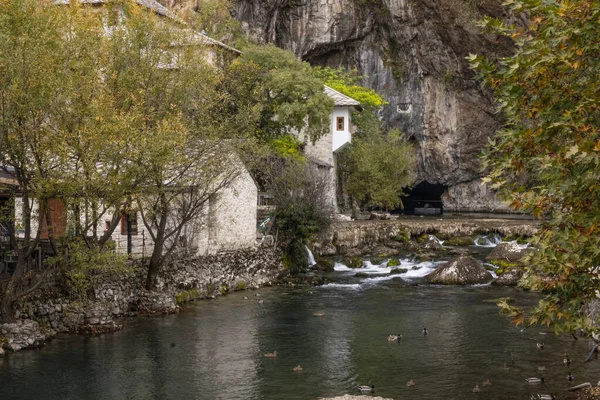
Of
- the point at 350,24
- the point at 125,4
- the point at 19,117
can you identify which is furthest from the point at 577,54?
the point at 350,24

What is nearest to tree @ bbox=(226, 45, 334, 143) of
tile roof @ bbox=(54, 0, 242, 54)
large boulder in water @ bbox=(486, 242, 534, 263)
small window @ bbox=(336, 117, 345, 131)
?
tile roof @ bbox=(54, 0, 242, 54)

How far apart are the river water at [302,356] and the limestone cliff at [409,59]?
156 ft

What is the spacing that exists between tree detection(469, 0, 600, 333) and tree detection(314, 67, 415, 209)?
166 ft

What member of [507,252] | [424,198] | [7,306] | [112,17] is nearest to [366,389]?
[7,306]

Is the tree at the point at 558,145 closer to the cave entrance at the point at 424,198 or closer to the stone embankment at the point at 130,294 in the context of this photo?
the stone embankment at the point at 130,294

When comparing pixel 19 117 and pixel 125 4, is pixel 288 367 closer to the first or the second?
pixel 19 117

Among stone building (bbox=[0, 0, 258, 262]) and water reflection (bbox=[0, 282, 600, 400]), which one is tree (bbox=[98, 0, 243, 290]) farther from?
water reflection (bbox=[0, 282, 600, 400])

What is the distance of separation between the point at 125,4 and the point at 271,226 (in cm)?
1597

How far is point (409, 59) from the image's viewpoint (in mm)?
80562

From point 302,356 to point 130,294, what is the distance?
1034cm

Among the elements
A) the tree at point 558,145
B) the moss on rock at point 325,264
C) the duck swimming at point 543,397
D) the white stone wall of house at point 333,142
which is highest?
the white stone wall of house at point 333,142

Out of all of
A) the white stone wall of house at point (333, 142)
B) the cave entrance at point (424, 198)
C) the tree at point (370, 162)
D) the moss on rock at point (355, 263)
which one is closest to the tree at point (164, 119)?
the moss on rock at point (355, 263)

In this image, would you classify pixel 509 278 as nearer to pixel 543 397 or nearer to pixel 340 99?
pixel 543 397

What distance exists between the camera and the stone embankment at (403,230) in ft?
169
